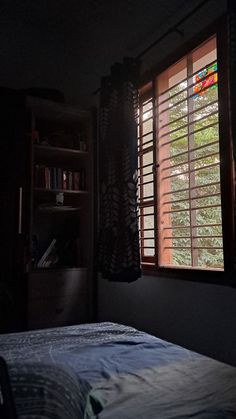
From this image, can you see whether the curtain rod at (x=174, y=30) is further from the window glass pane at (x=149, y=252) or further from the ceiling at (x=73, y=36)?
the window glass pane at (x=149, y=252)

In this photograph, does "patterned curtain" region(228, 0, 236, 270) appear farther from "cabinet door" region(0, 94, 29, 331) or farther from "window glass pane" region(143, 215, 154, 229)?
"cabinet door" region(0, 94, 29, 331)

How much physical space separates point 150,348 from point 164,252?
3.38 feet

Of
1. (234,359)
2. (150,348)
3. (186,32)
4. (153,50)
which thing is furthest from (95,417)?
(153,50)

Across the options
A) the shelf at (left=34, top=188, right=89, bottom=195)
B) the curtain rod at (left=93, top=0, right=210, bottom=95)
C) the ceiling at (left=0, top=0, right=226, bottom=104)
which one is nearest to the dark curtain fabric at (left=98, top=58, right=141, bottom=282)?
the curtain rod at (left=93, top=0, right=210, bottom=95)

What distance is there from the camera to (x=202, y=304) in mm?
1979

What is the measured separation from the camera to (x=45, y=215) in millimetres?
3168

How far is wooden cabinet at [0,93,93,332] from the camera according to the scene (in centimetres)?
266

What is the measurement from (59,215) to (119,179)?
3.22 ft

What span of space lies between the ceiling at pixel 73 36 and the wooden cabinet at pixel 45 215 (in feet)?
1.22

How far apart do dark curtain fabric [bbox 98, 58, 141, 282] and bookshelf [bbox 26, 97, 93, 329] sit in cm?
46

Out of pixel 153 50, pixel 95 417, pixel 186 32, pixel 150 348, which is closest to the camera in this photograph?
pixel 95 417

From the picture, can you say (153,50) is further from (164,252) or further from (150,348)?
(150,348)

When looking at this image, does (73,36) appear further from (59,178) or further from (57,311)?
(57,311)

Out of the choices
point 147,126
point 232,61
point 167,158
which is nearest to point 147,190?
point 167,158
